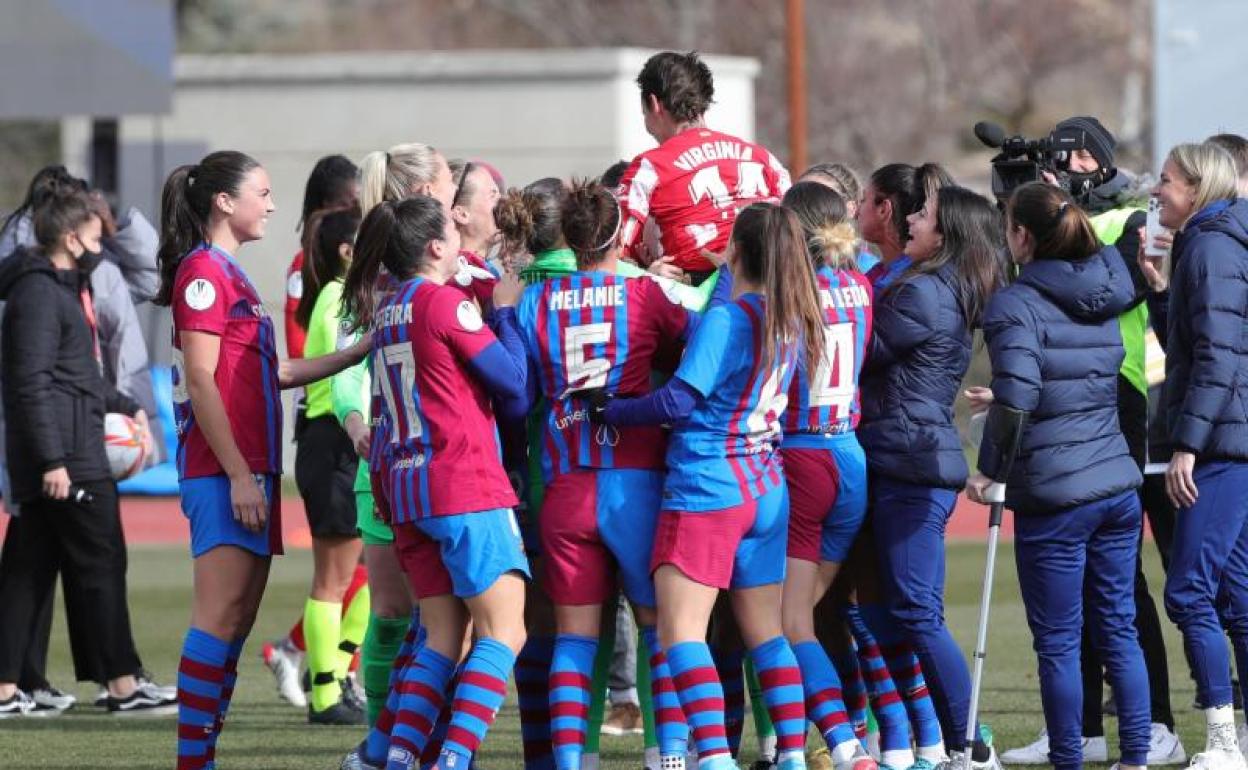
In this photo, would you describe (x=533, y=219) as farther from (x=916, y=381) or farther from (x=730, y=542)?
(x=916, y=381)

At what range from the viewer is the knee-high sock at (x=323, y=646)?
28.4 ft

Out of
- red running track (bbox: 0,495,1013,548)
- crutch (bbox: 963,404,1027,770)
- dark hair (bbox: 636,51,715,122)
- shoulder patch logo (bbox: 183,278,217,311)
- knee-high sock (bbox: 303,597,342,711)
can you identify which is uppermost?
dark hair (bbox: 636,51,715,122)

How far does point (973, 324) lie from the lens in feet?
23.0

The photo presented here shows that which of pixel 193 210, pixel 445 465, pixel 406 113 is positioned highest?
pixel 406 113

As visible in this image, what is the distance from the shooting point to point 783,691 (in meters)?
6.64

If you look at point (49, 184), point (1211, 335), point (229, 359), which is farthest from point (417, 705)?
point (49, 184)

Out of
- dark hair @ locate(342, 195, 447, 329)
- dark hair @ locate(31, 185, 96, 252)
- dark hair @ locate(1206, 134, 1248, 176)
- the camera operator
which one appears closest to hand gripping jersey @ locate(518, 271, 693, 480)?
dark hair @ locate(342, 195, 447, 329)

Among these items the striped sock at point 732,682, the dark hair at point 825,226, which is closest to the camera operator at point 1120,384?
the dark hair at point 825,226

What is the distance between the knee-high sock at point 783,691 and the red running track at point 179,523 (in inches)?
352

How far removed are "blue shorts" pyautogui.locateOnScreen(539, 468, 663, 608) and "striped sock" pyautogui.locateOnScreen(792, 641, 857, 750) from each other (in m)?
0.65

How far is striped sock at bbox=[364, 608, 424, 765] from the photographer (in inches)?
275

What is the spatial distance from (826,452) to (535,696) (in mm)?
1197

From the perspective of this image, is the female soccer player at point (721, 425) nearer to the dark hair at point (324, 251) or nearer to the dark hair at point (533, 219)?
the dark hair at point (533, 219)

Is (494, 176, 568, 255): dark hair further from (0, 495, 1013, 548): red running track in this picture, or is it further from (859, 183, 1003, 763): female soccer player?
(0, 495, 1013, 548): red running track
